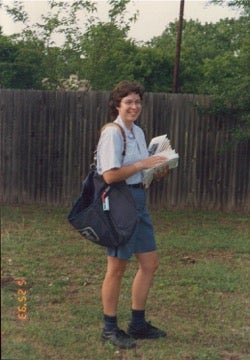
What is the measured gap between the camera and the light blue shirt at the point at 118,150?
484 centimetres

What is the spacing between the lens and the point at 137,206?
5.04 m

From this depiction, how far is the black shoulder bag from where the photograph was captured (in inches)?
190

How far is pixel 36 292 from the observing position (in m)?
6.21

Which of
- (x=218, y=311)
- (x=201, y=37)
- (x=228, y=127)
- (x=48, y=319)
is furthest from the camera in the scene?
(x=201, y=37)

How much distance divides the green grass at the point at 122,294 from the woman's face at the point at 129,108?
4.84 ft

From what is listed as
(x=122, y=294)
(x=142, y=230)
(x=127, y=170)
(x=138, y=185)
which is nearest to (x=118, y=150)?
(x=127, y=170)

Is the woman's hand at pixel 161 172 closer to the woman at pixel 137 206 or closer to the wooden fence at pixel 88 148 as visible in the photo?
the woman at pixel 137 206

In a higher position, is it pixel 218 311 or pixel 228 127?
pixel 228 127

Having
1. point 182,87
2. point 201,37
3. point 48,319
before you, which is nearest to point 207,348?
point 48,319

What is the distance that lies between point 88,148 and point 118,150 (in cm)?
679

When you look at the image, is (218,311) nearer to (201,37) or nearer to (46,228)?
(46,228)

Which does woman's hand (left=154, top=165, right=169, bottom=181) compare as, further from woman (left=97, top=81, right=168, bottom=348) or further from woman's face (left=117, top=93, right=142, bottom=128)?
woman's face (left=117, top=93, right=142, bottom=128)

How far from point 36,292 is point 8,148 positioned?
5704mm

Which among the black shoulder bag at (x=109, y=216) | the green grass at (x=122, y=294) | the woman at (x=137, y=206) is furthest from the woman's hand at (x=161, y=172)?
the green grass at (x=122, y=294)
